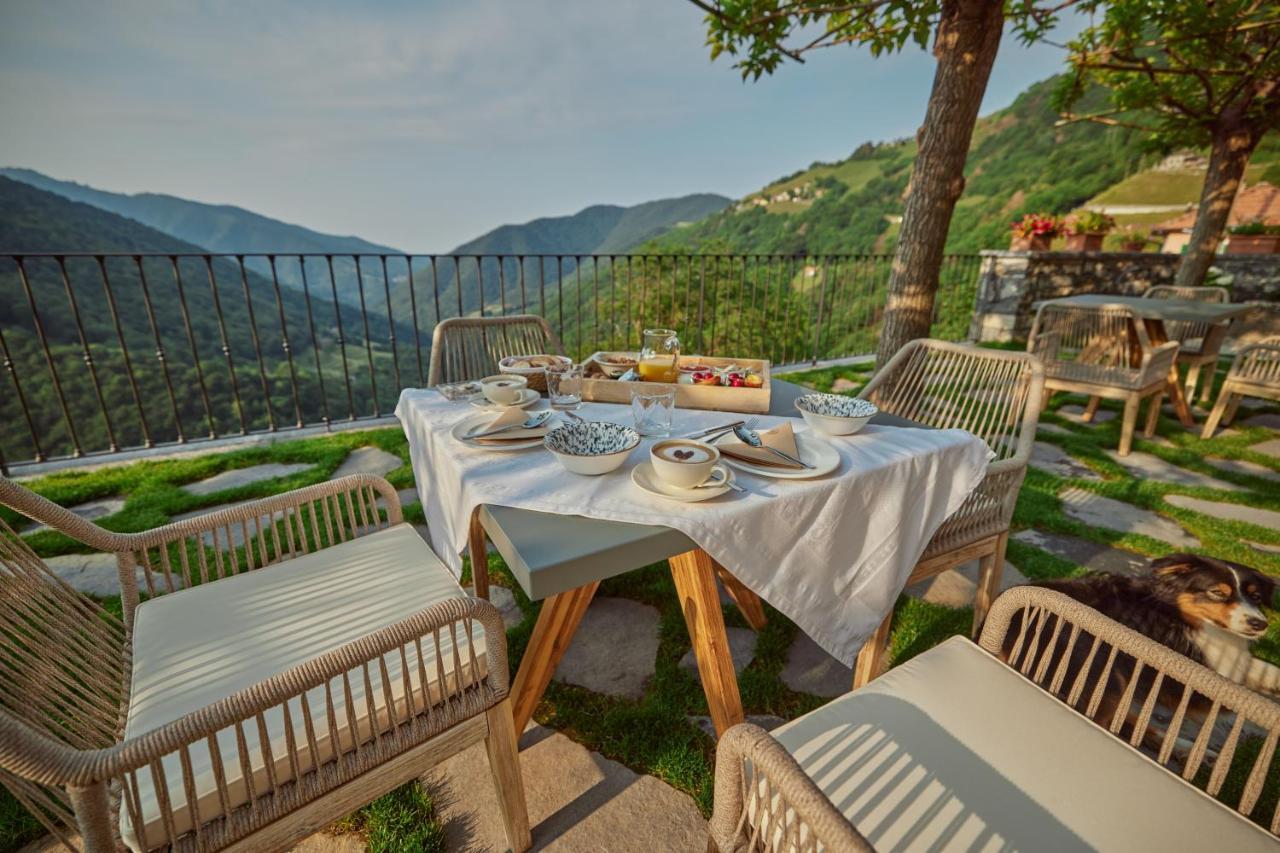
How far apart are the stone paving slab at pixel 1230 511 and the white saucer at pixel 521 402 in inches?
127

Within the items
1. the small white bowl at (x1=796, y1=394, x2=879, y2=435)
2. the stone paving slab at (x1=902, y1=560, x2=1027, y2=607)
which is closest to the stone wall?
the stone paving slab at (x1=902, y1=560, x2=1027, y2=607)

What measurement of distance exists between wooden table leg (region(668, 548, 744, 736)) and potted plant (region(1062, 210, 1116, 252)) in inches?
298

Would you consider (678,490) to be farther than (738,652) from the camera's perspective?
No

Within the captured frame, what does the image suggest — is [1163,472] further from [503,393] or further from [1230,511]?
[503,393]

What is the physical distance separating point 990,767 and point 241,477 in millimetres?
3495

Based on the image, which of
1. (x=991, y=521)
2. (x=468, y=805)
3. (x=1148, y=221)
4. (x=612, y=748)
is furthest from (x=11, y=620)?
(x=1148, y=221)

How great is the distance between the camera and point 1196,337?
4.59 meters

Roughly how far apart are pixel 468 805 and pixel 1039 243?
773 cm

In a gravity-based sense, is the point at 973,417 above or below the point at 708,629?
above

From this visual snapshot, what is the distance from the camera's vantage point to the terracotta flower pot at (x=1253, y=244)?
20.2 feet

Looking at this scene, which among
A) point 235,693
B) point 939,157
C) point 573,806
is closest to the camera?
point 235,693

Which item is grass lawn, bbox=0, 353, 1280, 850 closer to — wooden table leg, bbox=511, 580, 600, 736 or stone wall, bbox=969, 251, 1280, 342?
wooden table leg, bbox=511, 580, 600, 736

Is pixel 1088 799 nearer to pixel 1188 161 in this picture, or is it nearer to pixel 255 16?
pixel 255 16

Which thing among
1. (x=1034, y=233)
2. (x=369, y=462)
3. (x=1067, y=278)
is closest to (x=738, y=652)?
(x=369, y=462)
